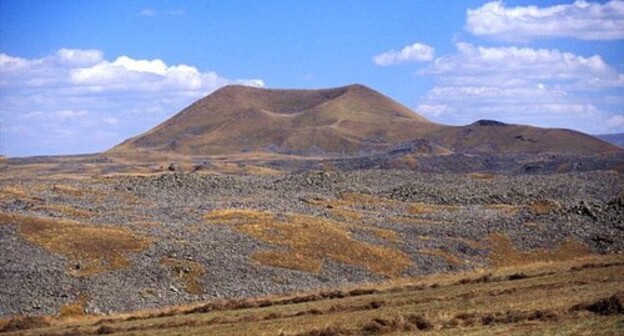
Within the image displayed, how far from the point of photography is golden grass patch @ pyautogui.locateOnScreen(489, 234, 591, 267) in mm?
52406

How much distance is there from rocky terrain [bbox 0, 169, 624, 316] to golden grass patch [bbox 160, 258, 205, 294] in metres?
0.06

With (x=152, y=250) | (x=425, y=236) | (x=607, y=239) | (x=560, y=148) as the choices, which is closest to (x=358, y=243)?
(x=425, y=236)

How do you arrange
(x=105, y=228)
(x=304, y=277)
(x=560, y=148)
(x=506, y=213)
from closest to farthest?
(x=304, y=277) < (x=105, y=228) < (x=506, y=213) < (x=560, y=148)

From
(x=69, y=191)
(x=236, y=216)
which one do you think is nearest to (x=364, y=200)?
(x=236, y=216)

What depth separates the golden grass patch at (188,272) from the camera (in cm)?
4297

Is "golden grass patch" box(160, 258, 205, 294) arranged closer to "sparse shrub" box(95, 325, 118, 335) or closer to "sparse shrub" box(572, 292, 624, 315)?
"sparse shrub" box(95, 325, 118, 335)

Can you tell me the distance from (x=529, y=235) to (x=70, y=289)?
102 feet

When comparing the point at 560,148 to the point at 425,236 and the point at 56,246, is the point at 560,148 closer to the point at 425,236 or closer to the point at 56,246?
the point at 425,236

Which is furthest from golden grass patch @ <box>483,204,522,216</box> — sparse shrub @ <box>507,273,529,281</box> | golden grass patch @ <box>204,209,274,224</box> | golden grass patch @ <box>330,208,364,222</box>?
sparse shrub @ <box>507,273,529,281</box>

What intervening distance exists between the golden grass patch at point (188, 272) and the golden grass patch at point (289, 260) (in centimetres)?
400

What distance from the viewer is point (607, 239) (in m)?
55.2

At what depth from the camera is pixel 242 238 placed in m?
51.6

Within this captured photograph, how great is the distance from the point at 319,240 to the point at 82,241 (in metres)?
14.0

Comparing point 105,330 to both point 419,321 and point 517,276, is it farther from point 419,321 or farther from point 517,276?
point 517,276
